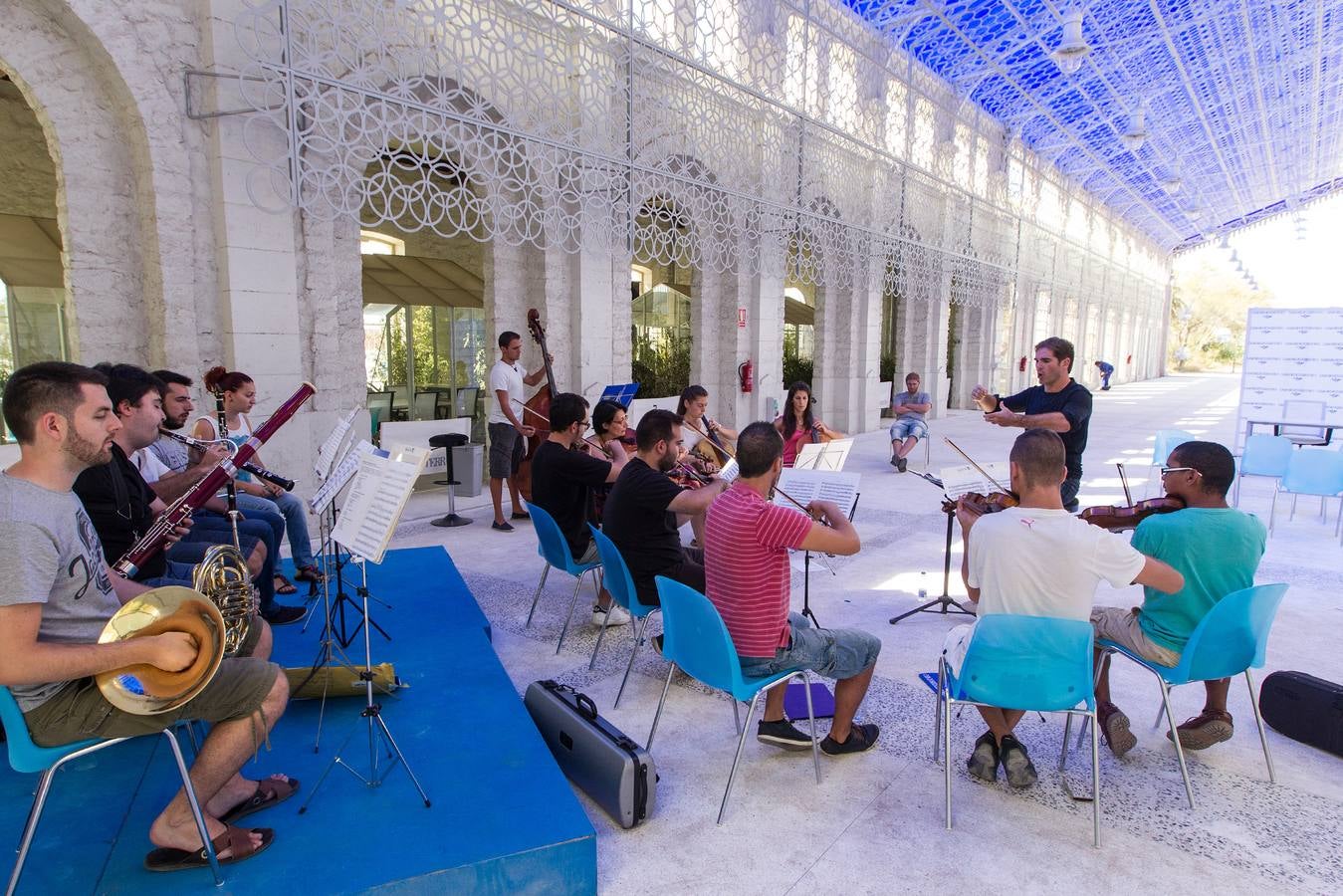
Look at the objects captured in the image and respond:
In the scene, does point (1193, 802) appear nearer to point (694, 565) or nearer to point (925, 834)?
point (925, 834)

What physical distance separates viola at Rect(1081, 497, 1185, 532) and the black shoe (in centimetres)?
381

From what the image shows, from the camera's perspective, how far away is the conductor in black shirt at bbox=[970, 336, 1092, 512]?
174 inches

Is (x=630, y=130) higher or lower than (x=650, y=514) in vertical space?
higher

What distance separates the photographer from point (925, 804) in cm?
265

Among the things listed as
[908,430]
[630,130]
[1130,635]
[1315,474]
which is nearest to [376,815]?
[1130,635]

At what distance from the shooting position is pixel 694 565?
3.59m

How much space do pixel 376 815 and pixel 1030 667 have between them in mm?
2064

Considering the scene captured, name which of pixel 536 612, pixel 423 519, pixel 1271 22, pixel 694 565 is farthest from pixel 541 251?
pixel 1271 22

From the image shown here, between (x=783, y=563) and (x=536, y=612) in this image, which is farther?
(x=536, y=612)

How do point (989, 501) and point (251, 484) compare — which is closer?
point (989, 501)

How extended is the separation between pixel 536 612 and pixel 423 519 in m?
2.60

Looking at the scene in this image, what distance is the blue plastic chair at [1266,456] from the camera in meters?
6.62

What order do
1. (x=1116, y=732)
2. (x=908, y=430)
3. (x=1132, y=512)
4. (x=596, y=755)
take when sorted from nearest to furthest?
(x=596, y=755), (x=1116, y=732), (x=1132, y=512), (x=908, y=430)

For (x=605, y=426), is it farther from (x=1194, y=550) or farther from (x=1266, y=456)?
(x=1266, y=456)
